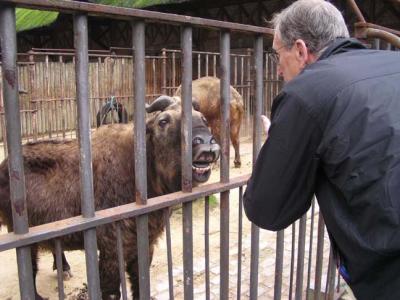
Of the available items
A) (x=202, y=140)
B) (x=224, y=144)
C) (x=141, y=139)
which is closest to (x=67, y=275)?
(x=202, y=140)

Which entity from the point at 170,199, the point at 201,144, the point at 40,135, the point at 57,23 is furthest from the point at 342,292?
the point at 57,23

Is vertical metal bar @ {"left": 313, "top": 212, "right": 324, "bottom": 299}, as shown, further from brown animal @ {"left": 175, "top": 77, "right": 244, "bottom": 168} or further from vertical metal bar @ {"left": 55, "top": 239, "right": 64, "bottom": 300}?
brown animal @ {"left": 175, "top": 77, "right": 244, "bottom": 168}

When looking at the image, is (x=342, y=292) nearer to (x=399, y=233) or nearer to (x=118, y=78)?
(x=399, y=233)

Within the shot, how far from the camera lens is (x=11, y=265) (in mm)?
4773

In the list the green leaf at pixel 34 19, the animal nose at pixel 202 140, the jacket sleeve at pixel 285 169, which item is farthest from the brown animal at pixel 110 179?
the green leaf at pixel 34 19

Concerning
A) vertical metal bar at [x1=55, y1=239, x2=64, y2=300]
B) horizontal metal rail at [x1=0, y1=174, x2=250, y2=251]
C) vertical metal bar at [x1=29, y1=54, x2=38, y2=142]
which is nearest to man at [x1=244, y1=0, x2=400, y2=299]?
horizontal metal rail at [x1=0, y1=174, x2=250, y2=251]

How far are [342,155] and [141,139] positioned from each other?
0.87 meters

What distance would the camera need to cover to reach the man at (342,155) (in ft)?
4.68

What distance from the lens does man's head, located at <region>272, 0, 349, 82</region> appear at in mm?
1812

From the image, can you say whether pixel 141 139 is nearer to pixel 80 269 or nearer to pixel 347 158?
pixel 347 158

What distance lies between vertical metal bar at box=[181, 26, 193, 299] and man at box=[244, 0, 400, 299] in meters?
0.46

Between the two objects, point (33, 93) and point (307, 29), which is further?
point (33, 93)

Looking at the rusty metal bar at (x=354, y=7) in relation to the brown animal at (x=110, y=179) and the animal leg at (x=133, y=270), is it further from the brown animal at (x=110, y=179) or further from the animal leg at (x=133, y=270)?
the animal leg at (x=133, y=270)

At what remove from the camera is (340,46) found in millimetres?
1735
